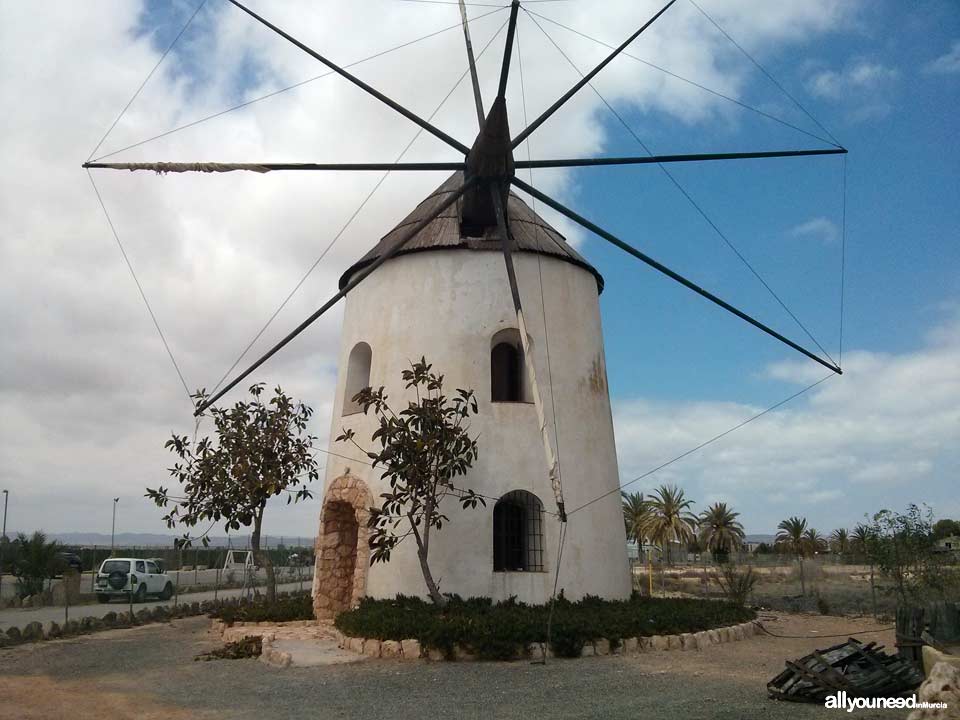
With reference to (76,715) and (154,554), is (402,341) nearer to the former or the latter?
(76,715)

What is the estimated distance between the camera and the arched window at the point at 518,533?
14.9 metres

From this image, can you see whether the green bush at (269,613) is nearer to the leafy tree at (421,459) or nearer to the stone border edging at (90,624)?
the stone border edging at (90,624)

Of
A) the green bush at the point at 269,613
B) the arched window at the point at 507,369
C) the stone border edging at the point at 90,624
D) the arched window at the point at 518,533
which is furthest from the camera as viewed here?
the arched window at the point at 507,369

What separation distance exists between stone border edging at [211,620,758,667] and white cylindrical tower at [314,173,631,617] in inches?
79.2

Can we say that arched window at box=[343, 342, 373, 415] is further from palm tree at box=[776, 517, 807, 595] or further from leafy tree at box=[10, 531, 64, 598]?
palm tree at box=[776, 517, 807, 595]

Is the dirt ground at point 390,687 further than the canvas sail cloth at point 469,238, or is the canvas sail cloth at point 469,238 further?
the canvas sail cloth at point 469,238

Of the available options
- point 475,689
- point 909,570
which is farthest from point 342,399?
point 909,570

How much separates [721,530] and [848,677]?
37.9 metres

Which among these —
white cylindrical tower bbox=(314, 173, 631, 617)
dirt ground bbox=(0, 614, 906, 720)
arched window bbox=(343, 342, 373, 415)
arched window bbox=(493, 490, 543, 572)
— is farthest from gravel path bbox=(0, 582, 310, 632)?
arched window bbox=(493, 490, 543, 572)

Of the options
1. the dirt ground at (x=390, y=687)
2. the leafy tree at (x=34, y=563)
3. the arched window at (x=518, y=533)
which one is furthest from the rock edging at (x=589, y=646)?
the leafy tree at (x=34, y=563)

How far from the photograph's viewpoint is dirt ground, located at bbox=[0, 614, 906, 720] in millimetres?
8711

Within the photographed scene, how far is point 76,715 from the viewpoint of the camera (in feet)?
28.3

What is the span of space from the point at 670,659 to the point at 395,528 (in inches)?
213

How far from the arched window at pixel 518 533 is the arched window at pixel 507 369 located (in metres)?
2.30
